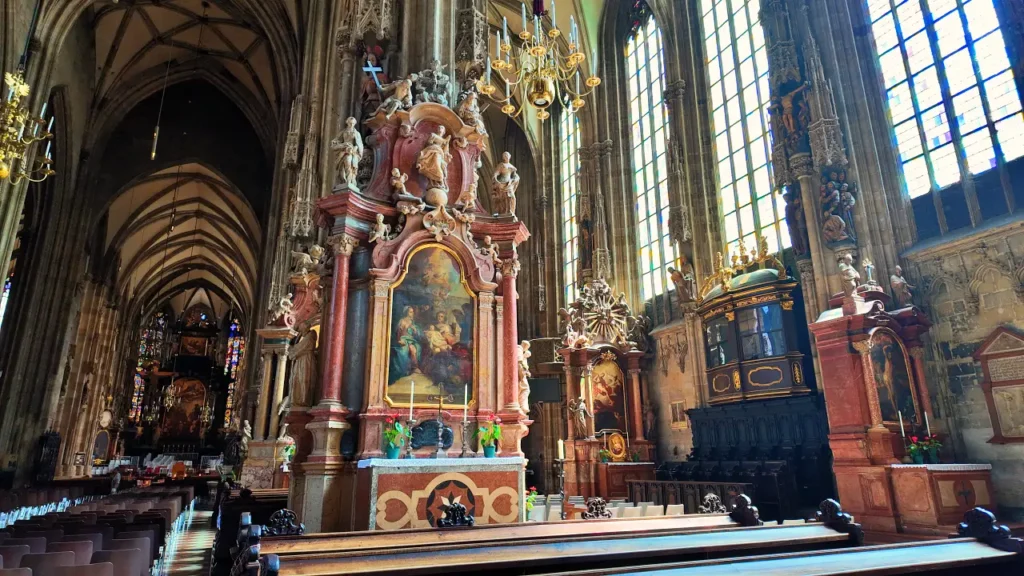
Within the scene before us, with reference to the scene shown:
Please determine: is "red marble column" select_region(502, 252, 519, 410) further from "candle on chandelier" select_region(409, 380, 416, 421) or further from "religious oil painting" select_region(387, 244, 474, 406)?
"candle on chandelier" select_region(409, 380, 416, 421)

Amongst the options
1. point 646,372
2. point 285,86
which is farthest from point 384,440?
point 285,86

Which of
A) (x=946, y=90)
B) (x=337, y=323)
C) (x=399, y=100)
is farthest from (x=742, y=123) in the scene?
(x=337, y=323)

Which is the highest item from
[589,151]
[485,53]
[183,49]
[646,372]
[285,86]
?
[183,49]

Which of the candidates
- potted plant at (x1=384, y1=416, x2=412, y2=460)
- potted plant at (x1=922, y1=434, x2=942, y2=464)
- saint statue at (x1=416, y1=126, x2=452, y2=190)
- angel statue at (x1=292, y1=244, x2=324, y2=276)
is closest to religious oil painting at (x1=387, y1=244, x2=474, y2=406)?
potted plant at (x1=384, y1=416, x2=412, y2=460)

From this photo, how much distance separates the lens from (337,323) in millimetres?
7914

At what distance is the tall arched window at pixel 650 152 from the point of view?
18188 mm

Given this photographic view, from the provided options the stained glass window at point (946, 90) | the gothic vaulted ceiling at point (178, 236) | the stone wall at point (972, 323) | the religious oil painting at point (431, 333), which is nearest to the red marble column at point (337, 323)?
the religious oil painting at point (431, 333)

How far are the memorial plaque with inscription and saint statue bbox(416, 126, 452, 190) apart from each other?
8.66 m

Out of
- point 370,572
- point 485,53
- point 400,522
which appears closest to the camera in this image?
point 370,572

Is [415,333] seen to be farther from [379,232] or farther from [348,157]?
[348,157]

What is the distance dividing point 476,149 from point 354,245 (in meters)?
2.63

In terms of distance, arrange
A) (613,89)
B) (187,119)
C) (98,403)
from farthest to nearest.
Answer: (98,403) → (187,119) → (613,89)

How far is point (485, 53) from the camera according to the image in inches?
420

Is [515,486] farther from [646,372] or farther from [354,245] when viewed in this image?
[646,372]
